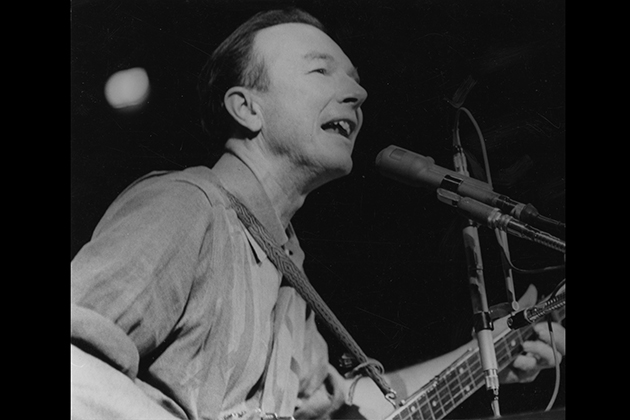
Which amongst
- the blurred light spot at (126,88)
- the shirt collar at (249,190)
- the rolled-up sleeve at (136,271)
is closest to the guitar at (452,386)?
the shirt collar at (249,190)

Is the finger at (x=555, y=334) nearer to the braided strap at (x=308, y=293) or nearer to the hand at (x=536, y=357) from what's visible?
the hand at (x=536, y=357)

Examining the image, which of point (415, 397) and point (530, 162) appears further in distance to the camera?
point (530, 162)

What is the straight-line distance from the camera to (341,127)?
98.7 inches

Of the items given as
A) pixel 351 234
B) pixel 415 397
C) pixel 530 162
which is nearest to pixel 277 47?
pixel 351 234

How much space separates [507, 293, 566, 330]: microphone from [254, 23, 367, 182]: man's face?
2.07ft

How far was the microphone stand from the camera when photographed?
252 cm

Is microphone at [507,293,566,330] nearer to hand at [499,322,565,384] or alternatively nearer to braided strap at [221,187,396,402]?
hand at [499,322,565,384]

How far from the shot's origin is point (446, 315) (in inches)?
99.4

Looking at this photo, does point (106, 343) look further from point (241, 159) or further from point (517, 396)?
point (517, 396)

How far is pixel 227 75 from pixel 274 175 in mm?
299

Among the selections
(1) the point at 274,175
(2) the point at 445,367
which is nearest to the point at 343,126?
(1) the point at 274,175

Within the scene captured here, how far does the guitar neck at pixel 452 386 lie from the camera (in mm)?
2467

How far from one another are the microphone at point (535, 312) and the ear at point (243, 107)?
0.89 meters

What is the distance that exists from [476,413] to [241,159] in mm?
940
